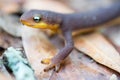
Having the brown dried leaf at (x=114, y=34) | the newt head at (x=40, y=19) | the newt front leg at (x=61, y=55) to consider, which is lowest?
the brown dried leaf at (x=114, y=34)

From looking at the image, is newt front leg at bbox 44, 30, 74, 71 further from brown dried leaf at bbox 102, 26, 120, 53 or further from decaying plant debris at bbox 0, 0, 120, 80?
brown dried leaf at bbox 102, 26, 120, 53

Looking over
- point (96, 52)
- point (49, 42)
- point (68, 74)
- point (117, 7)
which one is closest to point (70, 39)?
point (49, 42)

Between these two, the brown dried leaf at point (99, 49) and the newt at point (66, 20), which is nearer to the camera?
the brown dried leaf at point (99, 49)

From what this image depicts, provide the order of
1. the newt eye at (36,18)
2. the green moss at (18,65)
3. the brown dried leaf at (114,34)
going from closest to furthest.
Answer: the green moss at (18,65) < the newt eye at (36,18) < the brown dried leaf at (114,34)

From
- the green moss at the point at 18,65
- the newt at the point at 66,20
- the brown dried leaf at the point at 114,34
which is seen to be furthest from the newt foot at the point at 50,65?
the brown dried leaf at the point at 114,34

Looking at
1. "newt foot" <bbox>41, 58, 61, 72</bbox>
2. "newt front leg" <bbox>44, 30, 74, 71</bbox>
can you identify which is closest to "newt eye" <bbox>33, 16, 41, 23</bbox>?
"newt front leg" <bbox>44, 30, 74, 71</bbox>

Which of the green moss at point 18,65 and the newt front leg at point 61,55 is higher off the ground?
the green moss at point 18,65

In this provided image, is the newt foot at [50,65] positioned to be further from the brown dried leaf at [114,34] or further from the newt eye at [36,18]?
the brown dried leaf at [114,34]

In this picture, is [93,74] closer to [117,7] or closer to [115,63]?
[115,63]

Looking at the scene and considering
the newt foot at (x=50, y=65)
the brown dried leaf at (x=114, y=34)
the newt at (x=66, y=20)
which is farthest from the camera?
the brown dried leaf at (x=114, y=34)
